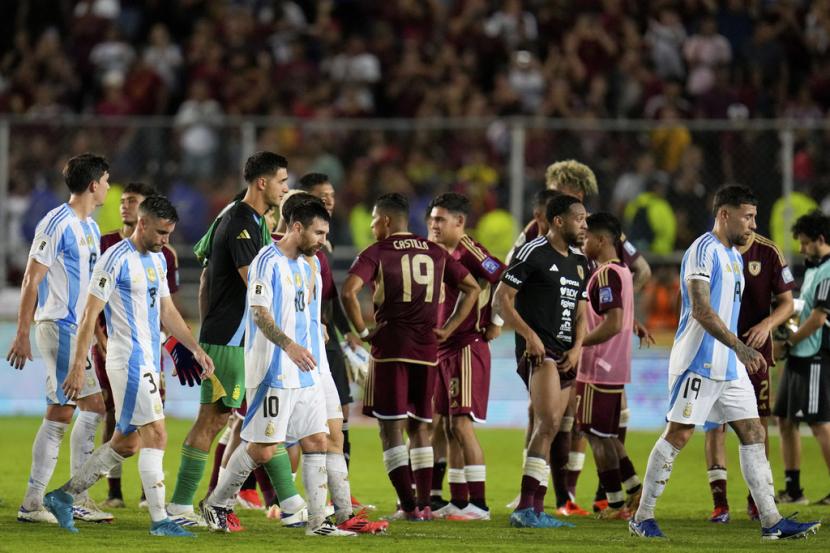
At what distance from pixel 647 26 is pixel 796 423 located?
36.6 ft

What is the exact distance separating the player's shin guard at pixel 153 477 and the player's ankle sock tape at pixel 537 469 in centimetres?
243

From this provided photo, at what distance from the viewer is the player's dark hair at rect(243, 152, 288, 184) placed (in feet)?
30.0

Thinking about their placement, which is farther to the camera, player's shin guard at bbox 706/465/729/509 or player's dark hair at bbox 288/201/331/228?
player's shin guard at bbox 706/465/729/509

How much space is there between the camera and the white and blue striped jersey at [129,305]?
8.34 m

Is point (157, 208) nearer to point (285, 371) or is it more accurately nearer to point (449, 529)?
point (285, 371)

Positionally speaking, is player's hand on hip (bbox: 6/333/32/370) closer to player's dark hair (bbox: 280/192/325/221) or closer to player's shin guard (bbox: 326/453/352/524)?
player's dark hair (bbox: 280/192/325/221)

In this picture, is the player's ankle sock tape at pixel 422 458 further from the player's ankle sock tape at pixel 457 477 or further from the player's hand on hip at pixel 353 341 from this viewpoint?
the player's hand on hip at pixel 353 341

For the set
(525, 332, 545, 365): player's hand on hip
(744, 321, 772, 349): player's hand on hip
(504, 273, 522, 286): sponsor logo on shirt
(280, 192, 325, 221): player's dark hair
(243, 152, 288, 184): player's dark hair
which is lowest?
(525, 332, 545, 365): player's hand on hip

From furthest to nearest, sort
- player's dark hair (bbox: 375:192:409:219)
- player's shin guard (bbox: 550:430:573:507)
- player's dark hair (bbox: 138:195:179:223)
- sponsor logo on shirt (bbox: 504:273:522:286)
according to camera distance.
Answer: player's shin guard (bbox: 550:430:573:507) → player's dark hair (bbox: 375:192:409:219) → sponsor logo on shirt (bbox: 504:273:522:286) → player's dark hair (bbox: 138:195:179:223)

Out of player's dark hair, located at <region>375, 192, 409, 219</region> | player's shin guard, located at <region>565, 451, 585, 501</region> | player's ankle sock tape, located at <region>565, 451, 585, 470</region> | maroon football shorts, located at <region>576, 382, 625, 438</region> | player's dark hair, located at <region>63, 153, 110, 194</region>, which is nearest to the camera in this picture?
player's dark hair, located at <region>63, 153, 110, 194</region>

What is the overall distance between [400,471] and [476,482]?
1.96ft

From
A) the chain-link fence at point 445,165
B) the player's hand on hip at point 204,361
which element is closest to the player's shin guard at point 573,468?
the player's hand on hip at point 204,361

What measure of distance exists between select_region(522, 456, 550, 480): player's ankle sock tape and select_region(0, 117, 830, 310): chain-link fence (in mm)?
7240

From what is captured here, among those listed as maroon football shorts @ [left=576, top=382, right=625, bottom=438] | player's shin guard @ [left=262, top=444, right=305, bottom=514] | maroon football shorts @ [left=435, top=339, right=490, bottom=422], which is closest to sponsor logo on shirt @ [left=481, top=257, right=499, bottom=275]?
maroon football shorts @ [left=435, top=339, right=490, bottom=422]
